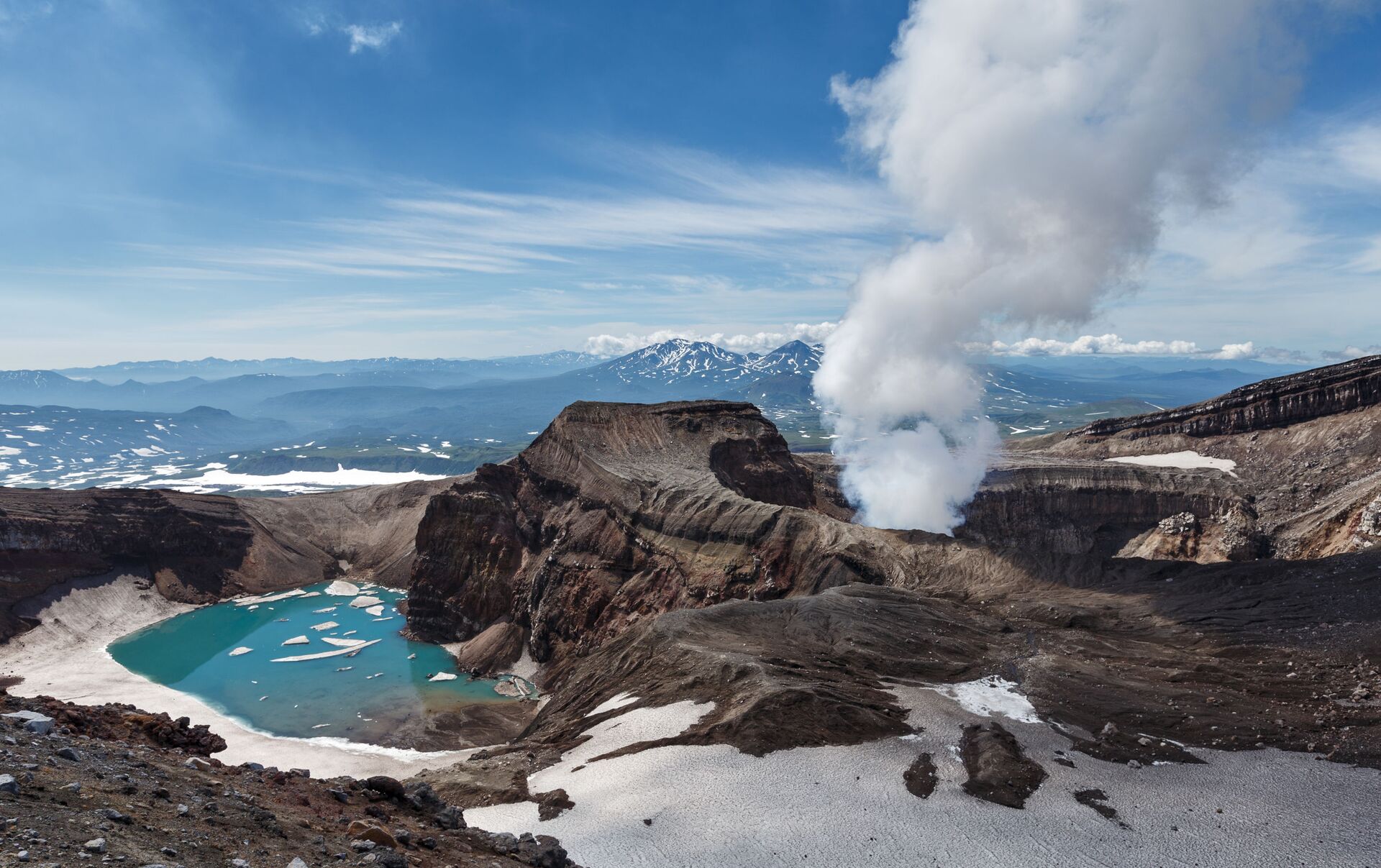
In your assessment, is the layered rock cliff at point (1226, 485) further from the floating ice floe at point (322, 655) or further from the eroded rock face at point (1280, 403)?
the floating ice floe at point (322, 655)

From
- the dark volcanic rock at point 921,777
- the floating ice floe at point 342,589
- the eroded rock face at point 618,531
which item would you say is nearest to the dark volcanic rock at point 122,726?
the dark volcanic rock at point 921,777

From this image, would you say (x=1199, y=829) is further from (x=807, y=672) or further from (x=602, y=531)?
(x=602, y=531)

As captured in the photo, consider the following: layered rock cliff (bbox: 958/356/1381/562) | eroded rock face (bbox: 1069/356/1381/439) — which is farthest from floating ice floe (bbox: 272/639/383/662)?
eroded rock face (bbox: 1069/356/1381/439)

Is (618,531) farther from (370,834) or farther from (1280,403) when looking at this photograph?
(1280,403)

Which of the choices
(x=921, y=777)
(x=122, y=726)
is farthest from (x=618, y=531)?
(x=122, y=726)

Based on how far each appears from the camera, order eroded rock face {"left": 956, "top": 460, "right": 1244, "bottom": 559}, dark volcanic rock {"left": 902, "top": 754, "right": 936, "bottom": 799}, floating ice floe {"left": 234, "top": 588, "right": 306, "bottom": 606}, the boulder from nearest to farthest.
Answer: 1. the boulder
2. dark volcanic rock {"left": 902, "top": 754, "right": 936, "bottom": 799}
3. eroded rock face {"left": 956, "top": 460, "right": 1244, "bottom": 559}
4. floating ice floe {"left": 234, "top": 588, "right": 306, "bottom": 606}

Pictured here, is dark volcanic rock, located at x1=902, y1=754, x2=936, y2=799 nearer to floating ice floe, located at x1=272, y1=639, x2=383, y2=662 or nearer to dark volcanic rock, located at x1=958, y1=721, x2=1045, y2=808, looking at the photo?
dark volcanic rock, located at x1=958, y1=721, x2=1045, y2=808
